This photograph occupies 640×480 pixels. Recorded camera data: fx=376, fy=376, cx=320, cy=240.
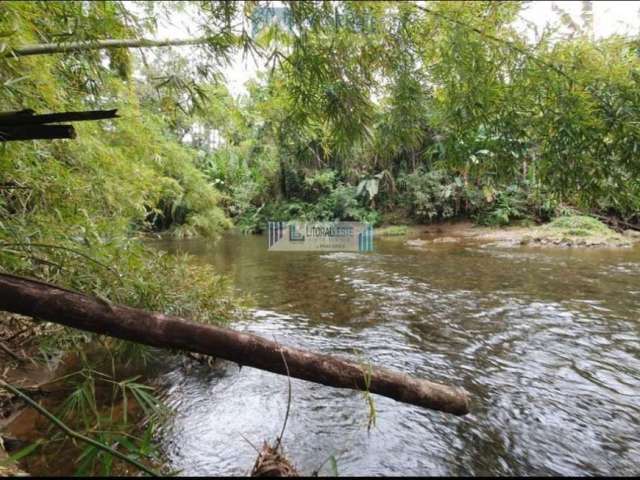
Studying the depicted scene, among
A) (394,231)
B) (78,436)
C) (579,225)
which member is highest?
(579,225)

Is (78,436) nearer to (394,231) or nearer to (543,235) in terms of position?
(543,235)

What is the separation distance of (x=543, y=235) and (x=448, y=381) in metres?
11.0

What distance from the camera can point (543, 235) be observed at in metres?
12.1

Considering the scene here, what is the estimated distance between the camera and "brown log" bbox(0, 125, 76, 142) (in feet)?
5.04

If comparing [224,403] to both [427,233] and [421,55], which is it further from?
[427,233]

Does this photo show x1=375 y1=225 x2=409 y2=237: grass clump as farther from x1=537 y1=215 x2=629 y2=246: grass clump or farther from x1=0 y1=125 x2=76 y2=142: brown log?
x1=0 y1=125 x2=76 y2=142: brown log

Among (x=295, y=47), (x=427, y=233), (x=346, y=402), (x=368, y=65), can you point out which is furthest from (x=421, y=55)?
(x=427, y=233)

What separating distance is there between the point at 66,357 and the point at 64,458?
157cm

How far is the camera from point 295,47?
7.25 feet

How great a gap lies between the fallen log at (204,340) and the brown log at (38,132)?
1.99 ft

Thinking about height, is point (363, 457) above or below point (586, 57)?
below

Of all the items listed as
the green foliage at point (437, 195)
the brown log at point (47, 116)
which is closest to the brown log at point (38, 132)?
the brown log at point (47, 116)

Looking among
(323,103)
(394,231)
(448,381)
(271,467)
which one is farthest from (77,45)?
(394,231)

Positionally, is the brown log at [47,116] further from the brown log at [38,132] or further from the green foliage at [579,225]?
the green foliage at [579,225]
